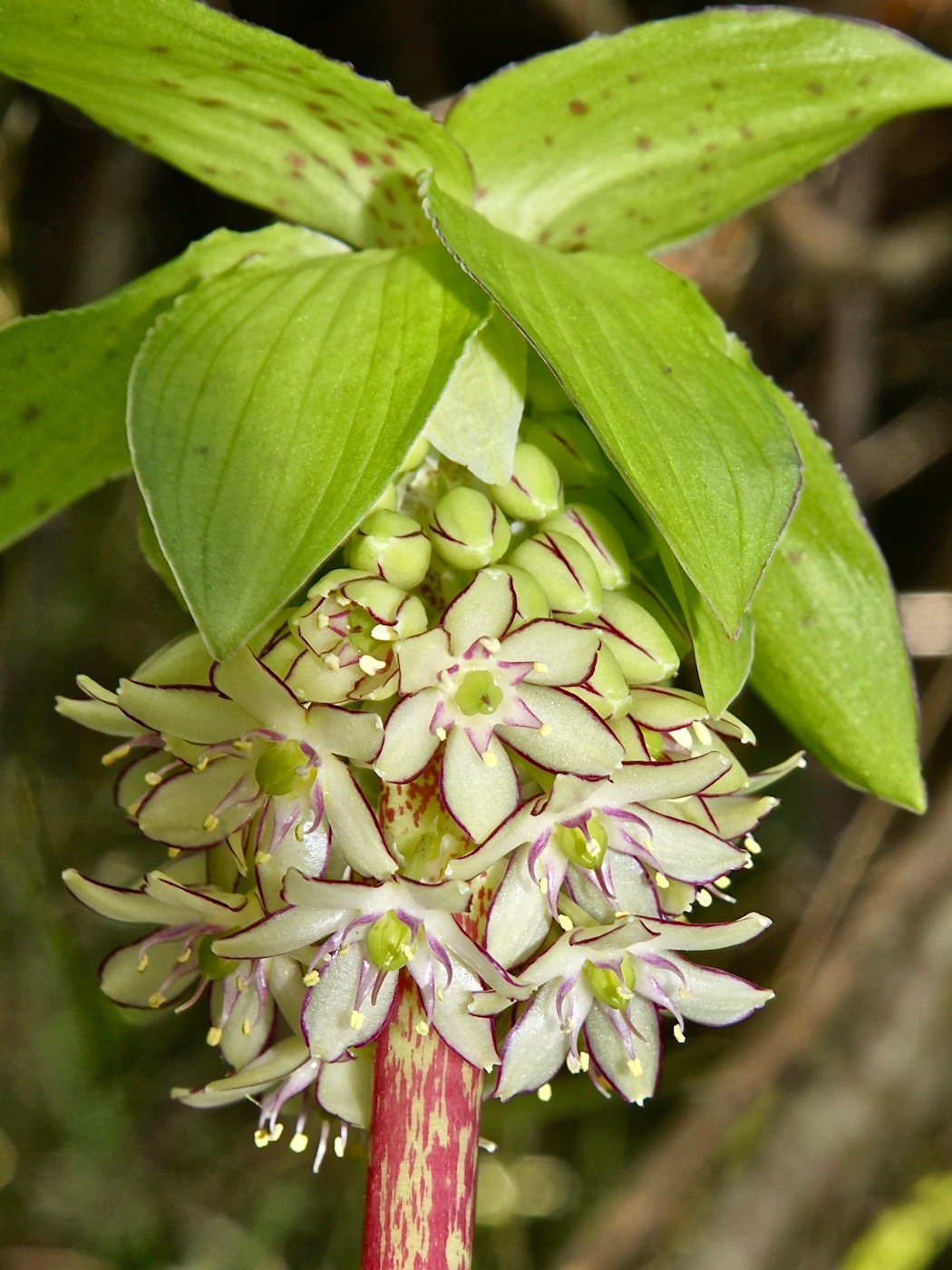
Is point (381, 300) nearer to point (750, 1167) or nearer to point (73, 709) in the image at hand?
point (73, 709)

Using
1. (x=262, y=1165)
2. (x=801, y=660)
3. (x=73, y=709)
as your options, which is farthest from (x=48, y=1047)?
(x=801, y=660)

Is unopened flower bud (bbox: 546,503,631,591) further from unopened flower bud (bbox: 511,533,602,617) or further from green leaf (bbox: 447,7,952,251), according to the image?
green leaf (bbox: 447,7,952,251)

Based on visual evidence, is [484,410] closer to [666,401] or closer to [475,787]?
[666,401]

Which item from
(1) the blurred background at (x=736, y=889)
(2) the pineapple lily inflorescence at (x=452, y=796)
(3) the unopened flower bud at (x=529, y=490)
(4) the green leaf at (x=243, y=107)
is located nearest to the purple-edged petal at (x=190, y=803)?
(2) the pineapple lily inflorescence at (x=452, y=796)

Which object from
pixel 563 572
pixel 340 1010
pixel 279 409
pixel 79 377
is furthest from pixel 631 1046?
pixel 79 377

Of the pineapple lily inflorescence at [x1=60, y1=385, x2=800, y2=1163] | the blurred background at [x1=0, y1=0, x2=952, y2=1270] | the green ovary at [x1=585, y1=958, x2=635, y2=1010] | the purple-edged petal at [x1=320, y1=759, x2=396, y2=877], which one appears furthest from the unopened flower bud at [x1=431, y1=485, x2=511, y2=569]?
the blurred background at [x1=0, y1=0, x2=952, y2=1270]

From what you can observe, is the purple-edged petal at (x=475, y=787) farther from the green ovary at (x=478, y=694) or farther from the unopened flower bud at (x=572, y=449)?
the unopened flower bud at (x=572, y=449)
